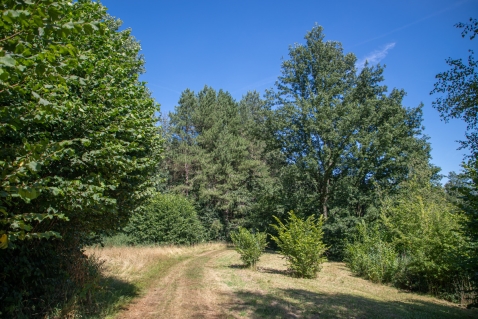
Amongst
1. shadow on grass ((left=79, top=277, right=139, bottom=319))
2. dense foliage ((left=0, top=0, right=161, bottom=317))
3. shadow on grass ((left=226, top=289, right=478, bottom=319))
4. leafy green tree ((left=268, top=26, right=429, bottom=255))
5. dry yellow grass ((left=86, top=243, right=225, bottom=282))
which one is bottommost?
dry yellow grass ((left=86, top=243, right=225, bottom=282))

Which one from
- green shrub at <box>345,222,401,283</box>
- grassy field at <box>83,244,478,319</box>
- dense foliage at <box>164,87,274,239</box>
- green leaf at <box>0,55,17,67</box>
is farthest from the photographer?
dense foliage at <box>164,87,274,239</box>

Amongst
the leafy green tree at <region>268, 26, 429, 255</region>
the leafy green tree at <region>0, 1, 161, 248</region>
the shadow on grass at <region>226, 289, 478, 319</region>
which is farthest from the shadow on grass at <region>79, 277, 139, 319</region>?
the leafy green tree at <region>268, 26, 429, 255</region>

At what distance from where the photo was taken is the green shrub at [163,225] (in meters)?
24.9

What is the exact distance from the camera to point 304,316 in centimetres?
689

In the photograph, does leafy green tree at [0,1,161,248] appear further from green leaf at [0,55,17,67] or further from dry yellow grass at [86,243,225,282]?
dry yellow grass at [86,243,225,282]

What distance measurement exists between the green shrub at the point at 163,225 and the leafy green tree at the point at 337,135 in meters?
9.11

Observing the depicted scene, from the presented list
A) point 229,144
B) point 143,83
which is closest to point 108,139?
point 143,83

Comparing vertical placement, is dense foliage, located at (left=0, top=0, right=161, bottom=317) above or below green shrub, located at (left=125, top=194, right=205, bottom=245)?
above

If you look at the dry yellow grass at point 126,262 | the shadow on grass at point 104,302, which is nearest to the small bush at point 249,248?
the dry yellow grass at point 126,262

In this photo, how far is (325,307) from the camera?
777 centimetres

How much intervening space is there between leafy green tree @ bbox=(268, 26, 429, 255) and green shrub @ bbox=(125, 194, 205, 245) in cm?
911

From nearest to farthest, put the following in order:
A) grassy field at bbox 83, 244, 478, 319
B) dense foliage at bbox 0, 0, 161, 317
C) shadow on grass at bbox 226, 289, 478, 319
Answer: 1. dense foliage at bbox 0, 0, 161, 317
2. shadow on grass at bbox 226, 289, 478, 319
3. grassy field at bbox 83, 244, 478, 319

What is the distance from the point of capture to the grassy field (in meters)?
7.35

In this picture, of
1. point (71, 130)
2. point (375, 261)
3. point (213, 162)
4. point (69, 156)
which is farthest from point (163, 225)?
point (69, 156)
